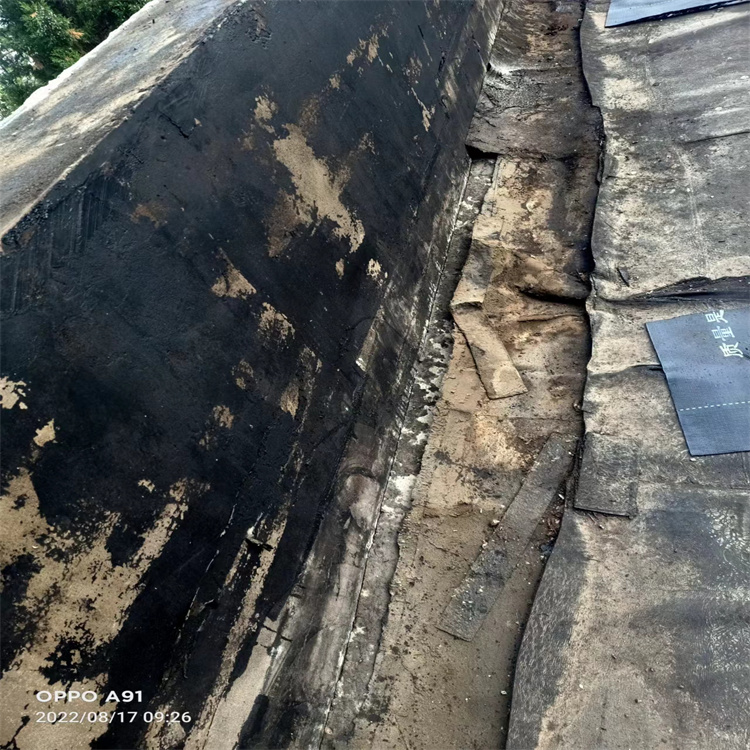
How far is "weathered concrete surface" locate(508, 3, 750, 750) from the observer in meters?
2.49

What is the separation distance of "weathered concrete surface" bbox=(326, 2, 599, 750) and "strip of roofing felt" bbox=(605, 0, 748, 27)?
229cm

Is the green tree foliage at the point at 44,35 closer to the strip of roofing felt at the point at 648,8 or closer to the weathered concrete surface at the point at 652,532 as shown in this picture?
the strip of roofing felt at the point at 648,8

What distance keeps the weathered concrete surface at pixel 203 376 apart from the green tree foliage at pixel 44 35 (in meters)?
4.03

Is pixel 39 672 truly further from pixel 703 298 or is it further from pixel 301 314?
pixel 703 298

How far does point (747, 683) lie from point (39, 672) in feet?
9.25

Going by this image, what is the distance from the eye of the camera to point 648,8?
653 centimetres

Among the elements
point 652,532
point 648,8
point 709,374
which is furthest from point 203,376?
point 648,8

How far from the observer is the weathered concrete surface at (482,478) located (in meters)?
2.82

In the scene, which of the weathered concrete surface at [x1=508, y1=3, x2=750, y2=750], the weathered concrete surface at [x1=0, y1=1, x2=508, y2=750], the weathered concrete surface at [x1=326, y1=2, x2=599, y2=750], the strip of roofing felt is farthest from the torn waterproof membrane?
the strip of roofing felt

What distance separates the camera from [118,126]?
93.1 inches

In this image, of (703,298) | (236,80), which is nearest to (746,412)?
(703,298)

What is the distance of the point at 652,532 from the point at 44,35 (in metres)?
8.05

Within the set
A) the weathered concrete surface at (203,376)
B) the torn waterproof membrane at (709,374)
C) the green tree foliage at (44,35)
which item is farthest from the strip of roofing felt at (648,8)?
the green tree foliage at (44,35)

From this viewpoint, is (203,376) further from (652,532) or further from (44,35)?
(44,35)
